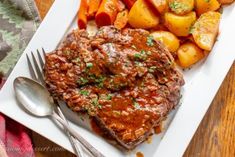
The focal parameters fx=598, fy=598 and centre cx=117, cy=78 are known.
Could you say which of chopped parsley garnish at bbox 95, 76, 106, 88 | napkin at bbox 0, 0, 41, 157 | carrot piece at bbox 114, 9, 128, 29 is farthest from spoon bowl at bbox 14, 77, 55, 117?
carrot piece at bbox 114, 9, 128, 29

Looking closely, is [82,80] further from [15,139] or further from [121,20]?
[15,139]

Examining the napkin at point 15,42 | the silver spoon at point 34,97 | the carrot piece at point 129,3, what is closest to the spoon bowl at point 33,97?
the silver spoon at point 34,97

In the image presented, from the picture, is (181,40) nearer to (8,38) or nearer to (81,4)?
(81,4)

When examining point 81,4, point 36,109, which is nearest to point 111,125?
point 36,109

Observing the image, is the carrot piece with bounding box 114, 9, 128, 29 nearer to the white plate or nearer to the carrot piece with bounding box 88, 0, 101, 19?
the carrot piece with bounding box 88, 0, 101, 19

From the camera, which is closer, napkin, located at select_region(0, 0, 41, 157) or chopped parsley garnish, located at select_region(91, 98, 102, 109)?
chopped parsley garnish, located at select_region(91, 98, 102, 109)

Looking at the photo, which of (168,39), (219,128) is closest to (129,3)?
(168,39)

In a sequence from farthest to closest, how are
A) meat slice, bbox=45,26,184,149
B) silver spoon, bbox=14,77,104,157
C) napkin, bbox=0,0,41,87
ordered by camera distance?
napkin, bbox=0,0,41,87 < silver spoon, bbox=14,77,104,157 < meat slice, bbox=45,26,184,149
